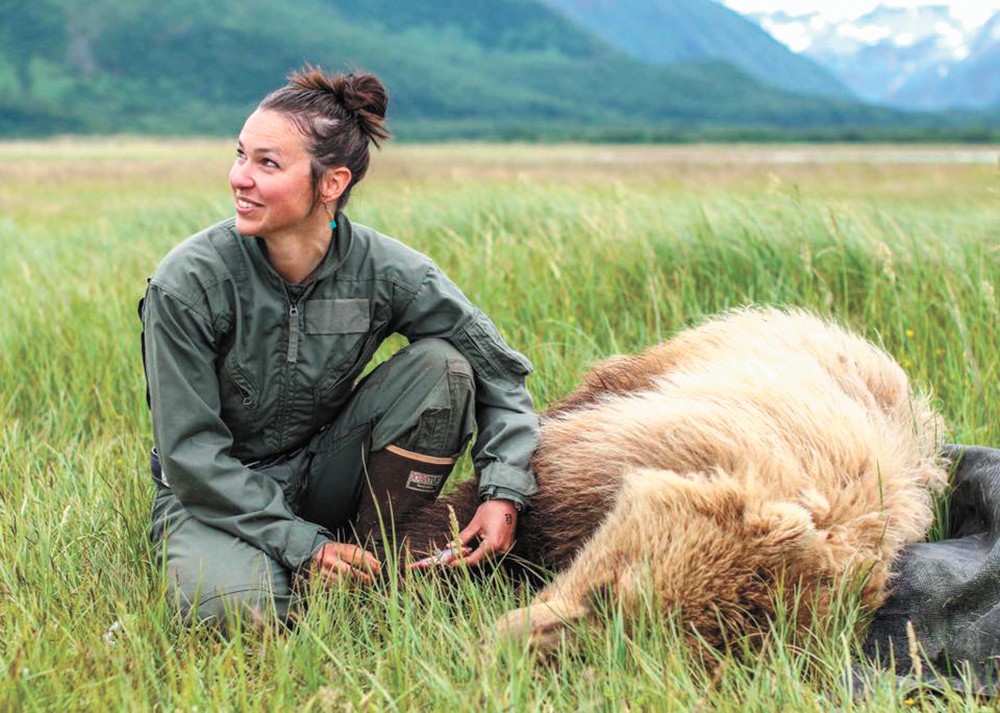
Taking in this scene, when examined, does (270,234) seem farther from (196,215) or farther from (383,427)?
(196,215)

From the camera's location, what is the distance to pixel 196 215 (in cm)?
818

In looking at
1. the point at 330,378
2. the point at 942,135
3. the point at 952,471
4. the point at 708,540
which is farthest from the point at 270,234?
the point at 942,135

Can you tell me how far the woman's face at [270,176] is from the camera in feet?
9.70

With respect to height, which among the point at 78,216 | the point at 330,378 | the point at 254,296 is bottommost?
the point at 78,216

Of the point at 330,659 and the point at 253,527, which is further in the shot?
the point at 253,527

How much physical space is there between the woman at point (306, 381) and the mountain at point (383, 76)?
90.5 meters

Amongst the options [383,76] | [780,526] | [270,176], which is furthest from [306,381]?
[383,76]

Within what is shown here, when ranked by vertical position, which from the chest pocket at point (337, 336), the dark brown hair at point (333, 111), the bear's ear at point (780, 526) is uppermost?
the dark brown hair at point (333, 111)

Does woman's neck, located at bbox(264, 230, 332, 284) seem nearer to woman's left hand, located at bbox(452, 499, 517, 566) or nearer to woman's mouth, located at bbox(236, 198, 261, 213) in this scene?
woman's mouth, located at bbox(236, 198, 261, 213)

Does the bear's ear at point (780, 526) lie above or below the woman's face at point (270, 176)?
below

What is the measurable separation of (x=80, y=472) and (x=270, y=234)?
1.32 meters

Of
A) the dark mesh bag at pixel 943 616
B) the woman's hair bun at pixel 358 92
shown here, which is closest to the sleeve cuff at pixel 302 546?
the woman's hair bun at pixel 358 92

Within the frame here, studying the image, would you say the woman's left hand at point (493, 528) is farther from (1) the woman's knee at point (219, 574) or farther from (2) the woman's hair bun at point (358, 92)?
(2) the woman's hair bun at point (358, 92)

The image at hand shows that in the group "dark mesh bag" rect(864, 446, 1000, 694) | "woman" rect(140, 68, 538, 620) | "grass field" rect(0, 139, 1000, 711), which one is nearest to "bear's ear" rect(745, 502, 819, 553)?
"grass field" rect(0, 139, 1000, 711)
